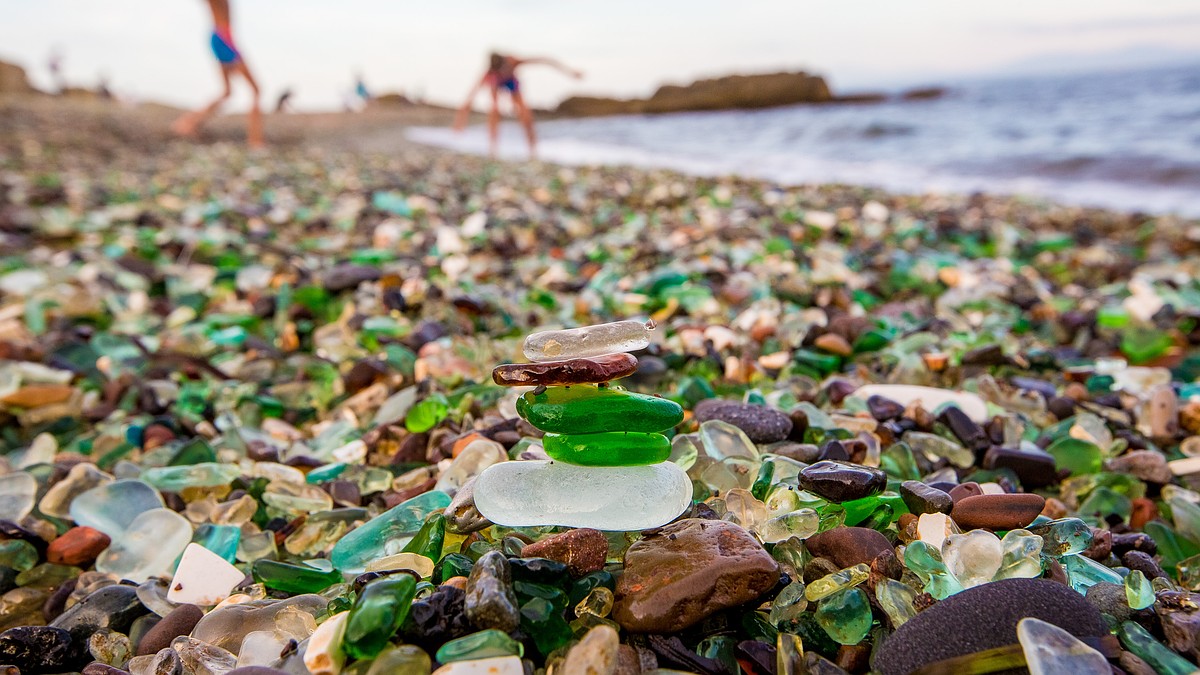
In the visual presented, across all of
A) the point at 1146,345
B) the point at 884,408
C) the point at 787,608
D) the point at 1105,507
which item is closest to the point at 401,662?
the point at 787,608

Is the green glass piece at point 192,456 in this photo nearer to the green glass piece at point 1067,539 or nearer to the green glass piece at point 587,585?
the green glass piece at point 587,585

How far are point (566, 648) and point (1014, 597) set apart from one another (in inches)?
24.3

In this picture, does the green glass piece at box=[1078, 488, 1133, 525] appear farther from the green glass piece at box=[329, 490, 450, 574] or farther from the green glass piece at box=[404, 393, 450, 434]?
the green glass piece at box=[404, 393, 450, 434]

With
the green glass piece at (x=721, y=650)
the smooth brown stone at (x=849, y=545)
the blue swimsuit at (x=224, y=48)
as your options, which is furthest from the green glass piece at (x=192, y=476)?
the blue swimsuit at (x=224, y=48)

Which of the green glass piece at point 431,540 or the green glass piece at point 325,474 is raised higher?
the green glass piece at point 431,540

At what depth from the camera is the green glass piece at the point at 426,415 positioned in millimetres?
1955

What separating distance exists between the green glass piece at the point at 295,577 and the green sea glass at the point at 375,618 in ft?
1.25

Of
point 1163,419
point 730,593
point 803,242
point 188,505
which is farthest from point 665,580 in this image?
point 803,242

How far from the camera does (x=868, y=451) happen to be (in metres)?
1.67

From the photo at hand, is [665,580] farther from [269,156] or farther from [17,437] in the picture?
[269,156]

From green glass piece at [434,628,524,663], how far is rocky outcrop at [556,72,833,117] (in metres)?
40.5

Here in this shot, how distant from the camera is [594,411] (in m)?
1.19

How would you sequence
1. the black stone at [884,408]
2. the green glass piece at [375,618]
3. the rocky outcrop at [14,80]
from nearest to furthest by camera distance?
the green glass piece at [375,618]
the black stone at [884,408]
the rocky outcrop at [14,80]

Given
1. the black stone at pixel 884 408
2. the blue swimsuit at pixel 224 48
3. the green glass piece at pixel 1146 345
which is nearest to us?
the black stone at pixel 884 408
